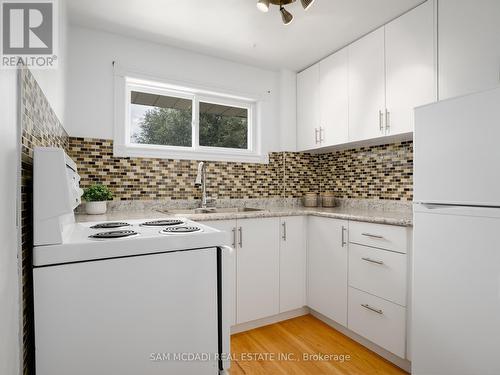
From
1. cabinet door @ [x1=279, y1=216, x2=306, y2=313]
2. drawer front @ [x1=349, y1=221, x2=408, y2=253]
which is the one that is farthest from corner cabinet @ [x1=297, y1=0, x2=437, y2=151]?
cabinet door @ [x1=279, y1=216, x2=306, y2=313]

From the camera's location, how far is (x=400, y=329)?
1794mm

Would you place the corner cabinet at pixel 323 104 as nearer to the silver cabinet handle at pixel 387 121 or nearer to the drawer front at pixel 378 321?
the silver cabinet handle at pixel 387 121

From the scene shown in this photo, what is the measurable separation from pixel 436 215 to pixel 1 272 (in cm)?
180

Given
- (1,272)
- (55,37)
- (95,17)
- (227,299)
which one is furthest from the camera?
(95,17)

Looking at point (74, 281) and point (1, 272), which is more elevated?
point (1, 272)

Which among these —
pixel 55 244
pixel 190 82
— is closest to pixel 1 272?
pixel 55 244

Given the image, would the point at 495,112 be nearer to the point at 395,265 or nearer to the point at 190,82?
the point at 395,265

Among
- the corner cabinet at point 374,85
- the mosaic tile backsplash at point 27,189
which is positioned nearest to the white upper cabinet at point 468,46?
the corner cabinet at point 374,85

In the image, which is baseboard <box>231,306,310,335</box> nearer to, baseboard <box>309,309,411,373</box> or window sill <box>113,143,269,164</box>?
baseboard <box>309,309,411,373</box>

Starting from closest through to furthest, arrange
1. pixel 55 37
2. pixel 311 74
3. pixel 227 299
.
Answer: pixel 227 299, pixel 55 37, pixel 311 74

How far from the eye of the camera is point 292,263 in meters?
2.50

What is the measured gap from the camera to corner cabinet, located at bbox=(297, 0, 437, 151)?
1.97m

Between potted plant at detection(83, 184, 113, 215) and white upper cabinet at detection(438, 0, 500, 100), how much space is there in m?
2.42

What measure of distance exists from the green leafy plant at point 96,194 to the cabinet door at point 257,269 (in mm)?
1014
